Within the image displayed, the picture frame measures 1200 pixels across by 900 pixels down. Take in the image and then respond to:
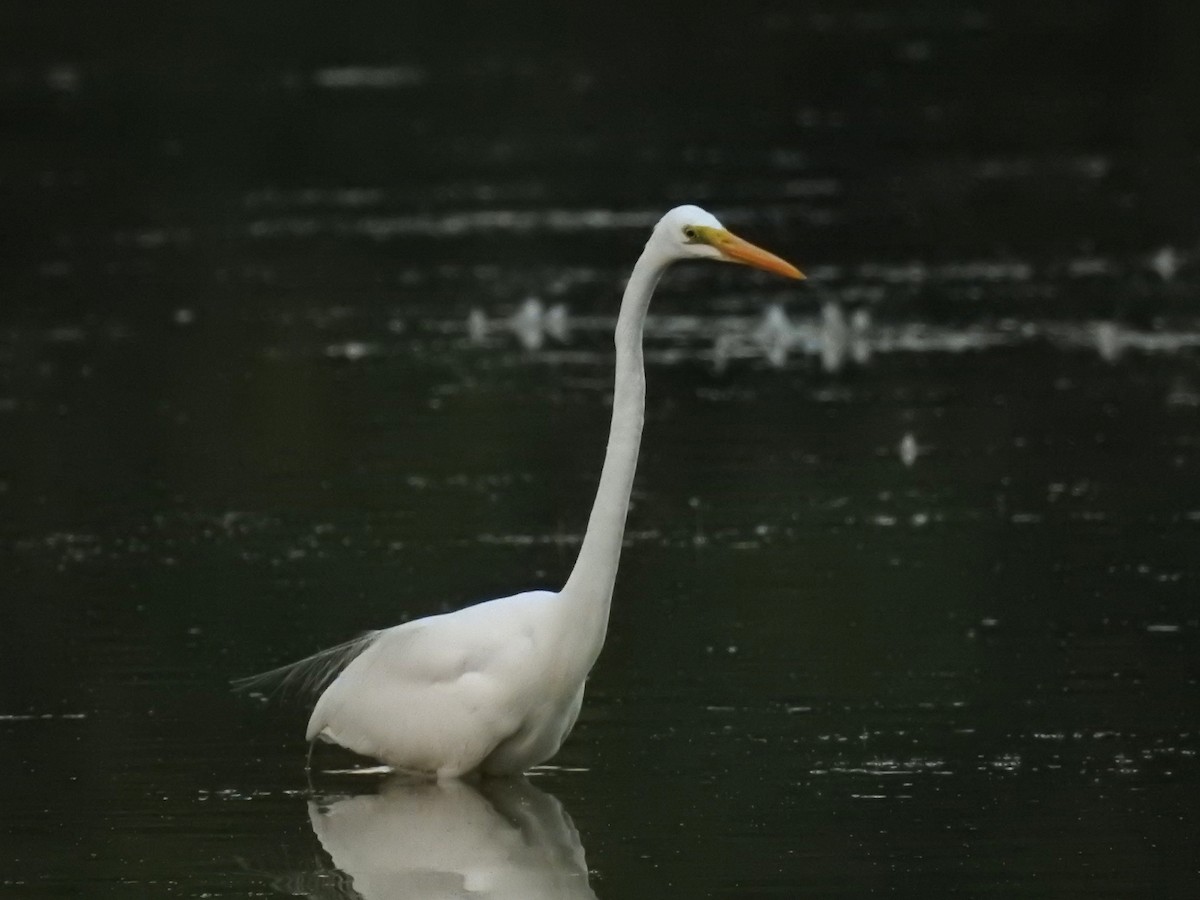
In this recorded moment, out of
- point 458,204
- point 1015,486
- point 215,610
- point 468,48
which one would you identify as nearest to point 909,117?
point 458,204

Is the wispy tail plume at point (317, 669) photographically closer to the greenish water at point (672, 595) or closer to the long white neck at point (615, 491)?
the greenish water at point (672, 595)

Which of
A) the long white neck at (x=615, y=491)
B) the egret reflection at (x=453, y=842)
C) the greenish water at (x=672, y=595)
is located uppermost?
the long white neck at (x=615, y=491)

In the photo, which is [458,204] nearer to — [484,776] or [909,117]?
[909,117]

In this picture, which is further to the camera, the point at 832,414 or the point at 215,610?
the point at 832,414

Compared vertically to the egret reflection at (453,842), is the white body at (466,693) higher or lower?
higher

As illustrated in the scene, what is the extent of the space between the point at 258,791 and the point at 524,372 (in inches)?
306

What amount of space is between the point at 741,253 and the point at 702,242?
0.49 feet

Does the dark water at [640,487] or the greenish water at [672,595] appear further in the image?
the dark water at [640,487]

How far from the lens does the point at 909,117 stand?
2914 centimetres

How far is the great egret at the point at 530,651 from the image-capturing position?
8.32 metres

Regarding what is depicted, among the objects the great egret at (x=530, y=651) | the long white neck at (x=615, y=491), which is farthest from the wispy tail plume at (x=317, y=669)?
the long white neck at (x=615, y=491)

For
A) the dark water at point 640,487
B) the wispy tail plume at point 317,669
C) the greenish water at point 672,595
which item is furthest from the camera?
the wispy tail plume at point 317,669

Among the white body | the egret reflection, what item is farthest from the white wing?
the egret reflection

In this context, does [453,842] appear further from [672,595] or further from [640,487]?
[640,487]
